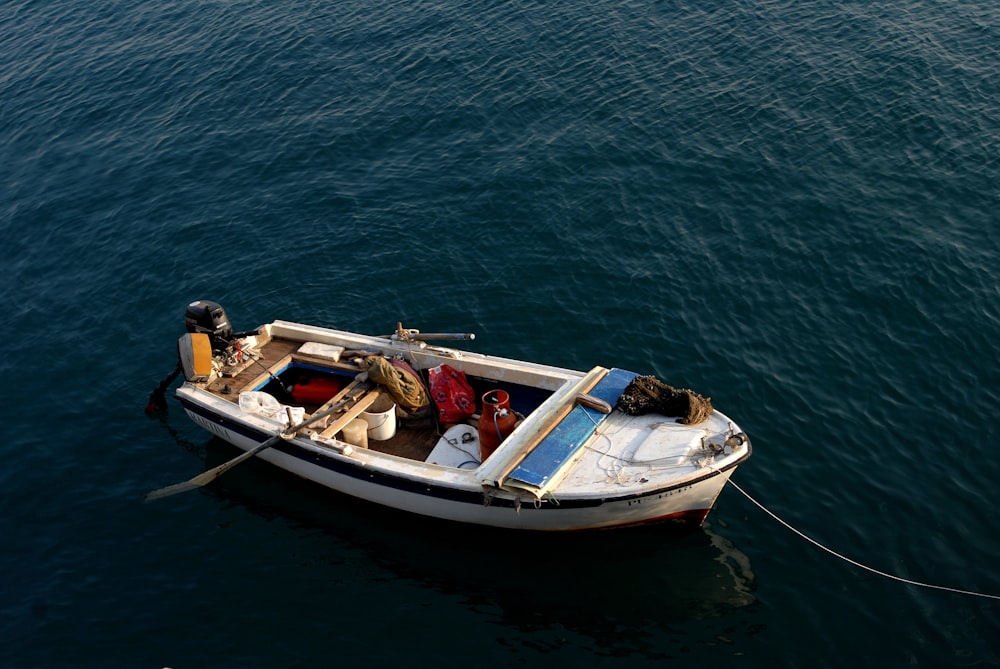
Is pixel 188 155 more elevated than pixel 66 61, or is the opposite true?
pixel 66 61

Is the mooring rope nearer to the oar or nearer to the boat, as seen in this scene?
the boat

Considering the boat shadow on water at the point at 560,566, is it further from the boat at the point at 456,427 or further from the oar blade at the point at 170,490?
the oar blade at the point at 170,490

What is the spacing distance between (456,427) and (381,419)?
1.67 m

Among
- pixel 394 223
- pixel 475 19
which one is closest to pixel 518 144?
pixel 394 223

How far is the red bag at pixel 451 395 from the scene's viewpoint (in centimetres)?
1970

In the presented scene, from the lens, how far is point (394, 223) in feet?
91.2

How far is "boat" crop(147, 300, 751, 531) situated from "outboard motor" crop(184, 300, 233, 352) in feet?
0.11

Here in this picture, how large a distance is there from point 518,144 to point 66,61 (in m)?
23.0

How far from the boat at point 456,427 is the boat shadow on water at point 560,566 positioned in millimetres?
520

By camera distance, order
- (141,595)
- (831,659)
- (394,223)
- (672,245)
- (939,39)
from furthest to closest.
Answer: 1. (939,39)
2. (394,223)
3. (672,245)
4. (141,595)
5. (831,659)

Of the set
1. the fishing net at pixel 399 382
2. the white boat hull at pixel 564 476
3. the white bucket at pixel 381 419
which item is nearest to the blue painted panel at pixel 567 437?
the white boat hull at pixel 564 476

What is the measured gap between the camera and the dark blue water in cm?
1664

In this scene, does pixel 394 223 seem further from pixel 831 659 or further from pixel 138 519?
pixel 831 659

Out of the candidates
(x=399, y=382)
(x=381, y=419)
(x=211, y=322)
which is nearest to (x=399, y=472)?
(x=381, y=419)
